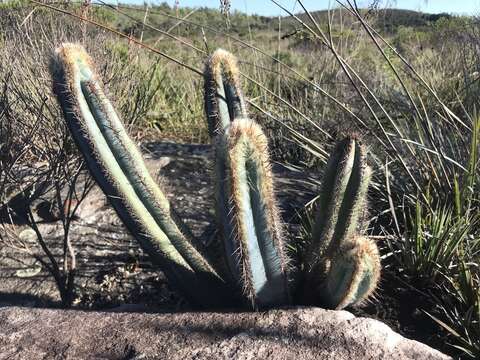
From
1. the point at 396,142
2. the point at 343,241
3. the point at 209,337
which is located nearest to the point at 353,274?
the point at 343,241

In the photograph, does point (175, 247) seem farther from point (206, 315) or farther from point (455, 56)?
point (455, 56)

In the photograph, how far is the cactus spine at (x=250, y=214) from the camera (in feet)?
6.98

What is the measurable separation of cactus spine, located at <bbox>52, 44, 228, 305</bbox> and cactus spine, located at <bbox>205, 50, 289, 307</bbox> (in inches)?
7.8

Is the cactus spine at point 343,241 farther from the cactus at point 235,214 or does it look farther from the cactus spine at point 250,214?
the cactus spine at point 250,214

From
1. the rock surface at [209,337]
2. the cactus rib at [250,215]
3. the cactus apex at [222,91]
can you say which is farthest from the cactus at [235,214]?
the cactus apex at [222,91]

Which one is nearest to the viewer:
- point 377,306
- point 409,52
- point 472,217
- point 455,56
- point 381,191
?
point 377,306

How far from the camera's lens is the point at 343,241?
8.05 ft

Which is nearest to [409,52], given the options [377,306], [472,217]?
[472,217]

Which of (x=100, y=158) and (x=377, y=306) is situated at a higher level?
(x=100, y=158)

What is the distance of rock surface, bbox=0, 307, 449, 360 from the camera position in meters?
2.20

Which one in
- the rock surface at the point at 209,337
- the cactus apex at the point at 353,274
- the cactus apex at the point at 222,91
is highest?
the cactus apex at the point at 222,91

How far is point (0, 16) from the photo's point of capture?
19.2 feet

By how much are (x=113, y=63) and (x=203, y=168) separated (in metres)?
1.02

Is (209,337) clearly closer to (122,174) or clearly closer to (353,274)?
(353,274)
